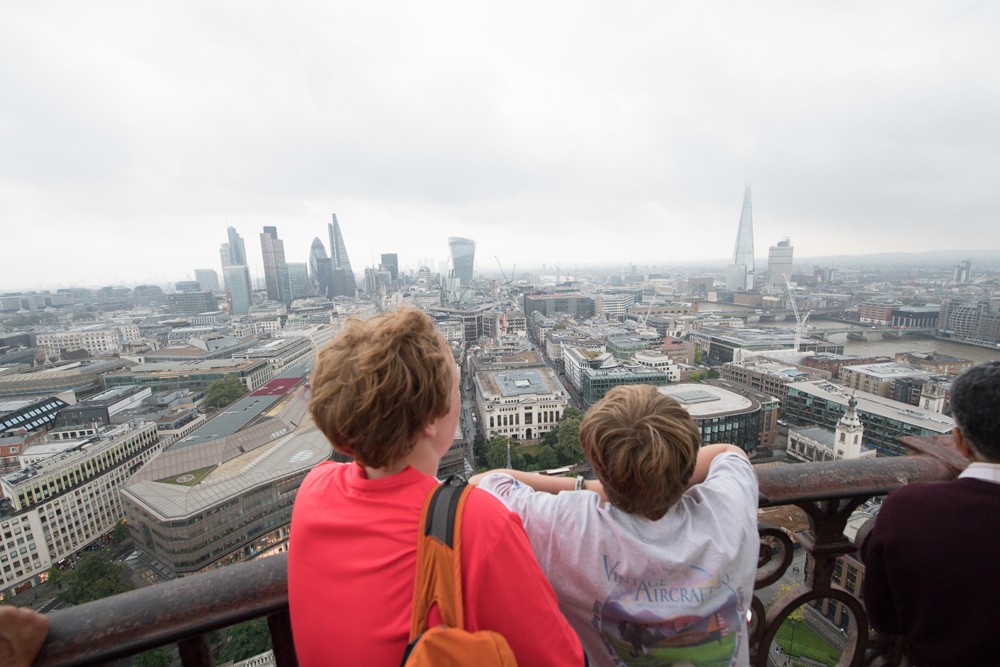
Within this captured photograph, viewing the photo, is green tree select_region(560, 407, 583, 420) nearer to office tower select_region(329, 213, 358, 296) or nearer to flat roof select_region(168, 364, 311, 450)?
flat roof select_region(168, 364, 311, 450)

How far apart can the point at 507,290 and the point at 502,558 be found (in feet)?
146

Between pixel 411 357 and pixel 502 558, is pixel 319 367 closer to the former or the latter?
pixel 411 357

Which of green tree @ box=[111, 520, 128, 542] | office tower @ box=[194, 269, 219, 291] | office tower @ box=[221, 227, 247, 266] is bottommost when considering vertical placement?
green tree @ box=[111, 520, 128, 542]

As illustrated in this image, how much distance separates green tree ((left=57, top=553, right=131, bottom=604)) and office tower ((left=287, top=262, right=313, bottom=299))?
1642 inches

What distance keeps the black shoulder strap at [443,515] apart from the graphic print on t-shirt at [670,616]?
0.25 metres

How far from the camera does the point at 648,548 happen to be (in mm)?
565

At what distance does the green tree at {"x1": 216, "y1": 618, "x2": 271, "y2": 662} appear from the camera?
5703 mm

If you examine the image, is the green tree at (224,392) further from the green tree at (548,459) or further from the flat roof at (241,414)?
the green tree at (548,459)

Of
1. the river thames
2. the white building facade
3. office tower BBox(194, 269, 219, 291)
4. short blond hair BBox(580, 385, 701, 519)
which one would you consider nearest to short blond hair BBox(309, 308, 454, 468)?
short blond hair BBox(580, 385, 701, 519)

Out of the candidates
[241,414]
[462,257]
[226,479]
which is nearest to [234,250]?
[462,257]

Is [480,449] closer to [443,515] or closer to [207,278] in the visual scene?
[443,515]

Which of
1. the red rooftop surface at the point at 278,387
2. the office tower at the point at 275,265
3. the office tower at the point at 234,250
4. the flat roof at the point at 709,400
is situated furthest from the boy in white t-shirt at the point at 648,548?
the office tower at the point at 234,250

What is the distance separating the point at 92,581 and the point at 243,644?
10.3ft

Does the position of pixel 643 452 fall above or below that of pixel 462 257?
below
